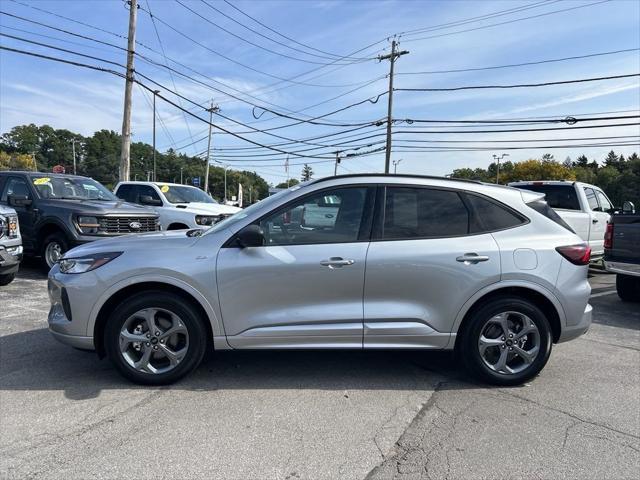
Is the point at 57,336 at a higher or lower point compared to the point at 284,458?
higher

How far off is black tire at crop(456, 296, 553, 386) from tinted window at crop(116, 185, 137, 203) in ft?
32.0

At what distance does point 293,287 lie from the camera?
3.82 meters

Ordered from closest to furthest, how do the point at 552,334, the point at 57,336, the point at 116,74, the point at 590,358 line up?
the point at 57,336 < the point at 552,334 < the point at 590,358 < the point at 116,74

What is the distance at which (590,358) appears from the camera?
5023 millimetres

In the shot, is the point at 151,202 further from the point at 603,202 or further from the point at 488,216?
the point at 603,202

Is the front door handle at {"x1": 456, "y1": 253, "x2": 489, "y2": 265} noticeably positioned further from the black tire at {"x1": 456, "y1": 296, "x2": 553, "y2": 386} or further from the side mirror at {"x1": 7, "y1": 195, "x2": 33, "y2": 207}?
the side mirror at {"x1": 7, "y1": 195, "x2": 33, "y2": 207}

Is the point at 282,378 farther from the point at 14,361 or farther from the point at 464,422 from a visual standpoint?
the point at 14,361

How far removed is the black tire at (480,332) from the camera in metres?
4.00

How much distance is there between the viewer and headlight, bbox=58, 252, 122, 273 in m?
3.85

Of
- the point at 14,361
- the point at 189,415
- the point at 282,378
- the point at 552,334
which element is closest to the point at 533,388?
the point at 552,334

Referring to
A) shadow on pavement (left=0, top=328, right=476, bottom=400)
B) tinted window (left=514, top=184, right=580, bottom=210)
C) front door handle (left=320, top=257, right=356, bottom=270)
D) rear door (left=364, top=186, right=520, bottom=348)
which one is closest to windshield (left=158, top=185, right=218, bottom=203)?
shadow on pavement (left=0, top=328, right=476, bottom=400)

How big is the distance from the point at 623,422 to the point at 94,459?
3676 mm

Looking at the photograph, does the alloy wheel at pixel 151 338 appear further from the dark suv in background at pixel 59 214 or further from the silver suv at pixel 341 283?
the dark suv in background at pixel 59 214

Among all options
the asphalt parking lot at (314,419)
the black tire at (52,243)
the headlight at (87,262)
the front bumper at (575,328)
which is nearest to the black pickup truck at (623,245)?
the asphalt parking lot at (314,419)
